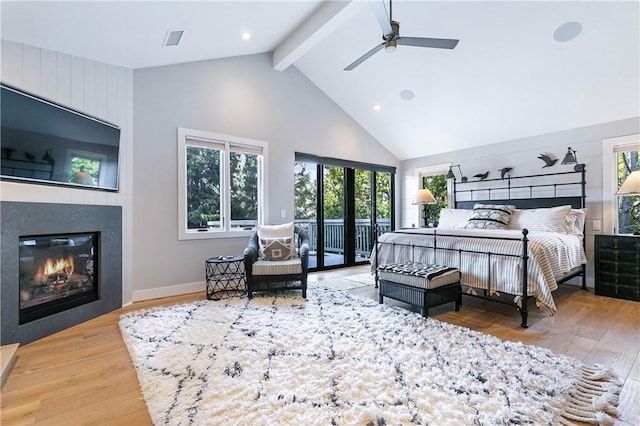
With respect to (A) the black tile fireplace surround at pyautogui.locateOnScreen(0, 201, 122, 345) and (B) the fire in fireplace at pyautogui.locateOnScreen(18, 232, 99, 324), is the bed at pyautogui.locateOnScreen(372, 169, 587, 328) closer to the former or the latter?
(A) the black tile fireplace surround at pyautogui.locateOnScreen(0, 201, 122, 345)

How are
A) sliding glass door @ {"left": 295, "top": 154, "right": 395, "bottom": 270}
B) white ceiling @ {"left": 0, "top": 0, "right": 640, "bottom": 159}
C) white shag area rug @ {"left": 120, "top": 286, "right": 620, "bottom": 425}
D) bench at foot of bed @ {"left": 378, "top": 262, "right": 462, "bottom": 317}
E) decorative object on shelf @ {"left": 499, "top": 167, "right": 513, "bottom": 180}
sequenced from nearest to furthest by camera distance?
white shag area rug @ {"left": 120, "top": 286, "right": 620, "bottom": 425}, white ceiling @ {"left": 0, "top": 0, "right": 640, "bottom": 159}, bench at foot of bed @ {"left": 378, "top": 262, "right": 462, "bottom": 317}, decorative object on shelf @ {"left": 499, "top": 167, "right": 513, "bottom": 180}, sliding glass door @ {"left": 295, "top": 154, "right": 395, "bottom": 270}

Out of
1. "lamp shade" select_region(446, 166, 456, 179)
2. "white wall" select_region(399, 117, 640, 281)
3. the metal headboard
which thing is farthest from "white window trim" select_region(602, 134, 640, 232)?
"lamp shade" select_region(446, 166, 456, 179)

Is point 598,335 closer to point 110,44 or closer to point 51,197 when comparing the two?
point 51,197

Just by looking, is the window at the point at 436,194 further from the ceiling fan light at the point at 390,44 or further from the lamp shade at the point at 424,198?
the ceiling fan light at the point at 390,44

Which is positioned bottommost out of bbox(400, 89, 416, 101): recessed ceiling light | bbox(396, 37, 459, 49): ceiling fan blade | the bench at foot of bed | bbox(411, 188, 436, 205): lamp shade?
the bench at foot of bed

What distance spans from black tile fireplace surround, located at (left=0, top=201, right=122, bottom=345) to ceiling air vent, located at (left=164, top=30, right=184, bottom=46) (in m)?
1.98

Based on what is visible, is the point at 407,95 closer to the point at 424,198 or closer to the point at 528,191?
the point at 424,198

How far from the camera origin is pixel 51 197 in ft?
9.37

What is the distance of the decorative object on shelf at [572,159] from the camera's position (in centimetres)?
426

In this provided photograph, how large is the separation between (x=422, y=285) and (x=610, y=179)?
136 inches

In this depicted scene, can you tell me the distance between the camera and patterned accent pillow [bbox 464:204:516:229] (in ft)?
14.6

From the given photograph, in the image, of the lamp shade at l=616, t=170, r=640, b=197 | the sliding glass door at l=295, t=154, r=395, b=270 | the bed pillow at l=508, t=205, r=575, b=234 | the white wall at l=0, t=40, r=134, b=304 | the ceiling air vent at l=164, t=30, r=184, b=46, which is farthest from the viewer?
the sliding glass door at l=295, t=154, r=395, b=270

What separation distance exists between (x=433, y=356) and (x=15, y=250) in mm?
3477

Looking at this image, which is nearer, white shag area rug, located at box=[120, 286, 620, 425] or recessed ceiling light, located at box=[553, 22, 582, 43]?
white shag area rug, located at box=[120, 286, 620, 425]
